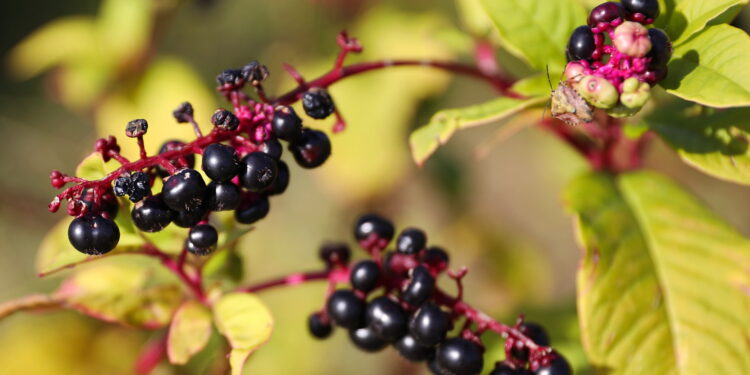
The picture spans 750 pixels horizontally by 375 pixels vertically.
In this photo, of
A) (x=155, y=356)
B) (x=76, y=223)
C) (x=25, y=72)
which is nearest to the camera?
(x=76, y=223)

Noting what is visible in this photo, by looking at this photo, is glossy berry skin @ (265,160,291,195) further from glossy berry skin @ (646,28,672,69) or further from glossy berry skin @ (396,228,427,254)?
glossy berry skin @ (646,28,672,69)

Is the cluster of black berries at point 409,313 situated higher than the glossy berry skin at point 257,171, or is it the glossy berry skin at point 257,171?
the glossy berry skin at point 257,171

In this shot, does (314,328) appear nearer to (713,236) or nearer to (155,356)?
(155,356)

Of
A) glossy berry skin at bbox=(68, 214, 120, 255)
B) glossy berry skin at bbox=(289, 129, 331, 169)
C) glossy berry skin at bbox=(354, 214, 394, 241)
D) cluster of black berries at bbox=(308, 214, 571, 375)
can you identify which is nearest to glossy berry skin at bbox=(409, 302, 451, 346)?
cluster of black berries at bbox=(308, 214, 571, 375)

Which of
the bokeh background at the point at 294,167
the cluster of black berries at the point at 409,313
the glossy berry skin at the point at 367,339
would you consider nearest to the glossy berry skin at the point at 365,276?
the cluster of black berries at the point at 409,313

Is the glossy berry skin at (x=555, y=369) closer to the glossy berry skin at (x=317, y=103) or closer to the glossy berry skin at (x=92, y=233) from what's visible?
the glossy berry skin at (x=317, y=103)

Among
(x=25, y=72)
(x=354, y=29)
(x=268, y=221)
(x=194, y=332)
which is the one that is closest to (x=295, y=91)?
(x=194, y=332)

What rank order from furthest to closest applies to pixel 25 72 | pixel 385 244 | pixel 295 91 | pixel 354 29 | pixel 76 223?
pixel 25 72
pixel 354 29
pixel 385 244
pixel 295 91
pixel 76 223
